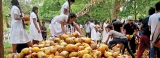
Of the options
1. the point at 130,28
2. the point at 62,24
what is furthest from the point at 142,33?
the point at 62,24

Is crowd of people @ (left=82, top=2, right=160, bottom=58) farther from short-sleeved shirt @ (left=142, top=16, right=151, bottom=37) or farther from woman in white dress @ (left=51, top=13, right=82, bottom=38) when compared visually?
woman in white dress @ (left=51, top=13, right=82, bottom=38)

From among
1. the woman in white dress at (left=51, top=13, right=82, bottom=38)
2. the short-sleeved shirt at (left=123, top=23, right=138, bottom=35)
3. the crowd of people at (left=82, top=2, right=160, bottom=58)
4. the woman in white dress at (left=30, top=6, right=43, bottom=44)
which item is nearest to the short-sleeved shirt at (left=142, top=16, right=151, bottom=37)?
the crowd of people at (left=82, top=2, right=160, bottom=58)

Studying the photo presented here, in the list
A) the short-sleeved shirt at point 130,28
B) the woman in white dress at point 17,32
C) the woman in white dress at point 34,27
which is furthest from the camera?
the short-sleeved shirt at point 130,28

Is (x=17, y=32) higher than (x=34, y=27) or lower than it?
lower

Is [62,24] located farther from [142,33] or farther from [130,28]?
[130,28]

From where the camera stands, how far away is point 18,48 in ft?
19.4

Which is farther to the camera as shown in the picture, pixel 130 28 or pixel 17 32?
pixel 130 28

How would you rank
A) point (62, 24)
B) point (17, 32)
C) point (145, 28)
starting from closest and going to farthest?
point (62, 24) → point (17, 32) → point (145, 28)

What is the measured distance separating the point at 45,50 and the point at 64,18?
241 cm

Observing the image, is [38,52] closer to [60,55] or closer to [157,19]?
[60,55]

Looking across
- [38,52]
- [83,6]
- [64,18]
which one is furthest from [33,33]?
[83,6]

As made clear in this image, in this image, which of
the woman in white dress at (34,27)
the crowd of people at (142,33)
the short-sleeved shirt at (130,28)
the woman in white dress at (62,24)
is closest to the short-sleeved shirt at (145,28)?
the crowd of people at (142,33)

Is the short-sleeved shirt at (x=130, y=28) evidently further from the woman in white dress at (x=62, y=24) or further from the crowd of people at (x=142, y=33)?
the woman in white dress at (x=62, y=24)

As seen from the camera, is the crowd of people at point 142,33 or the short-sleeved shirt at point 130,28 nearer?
the crowd of people at point 142,33
